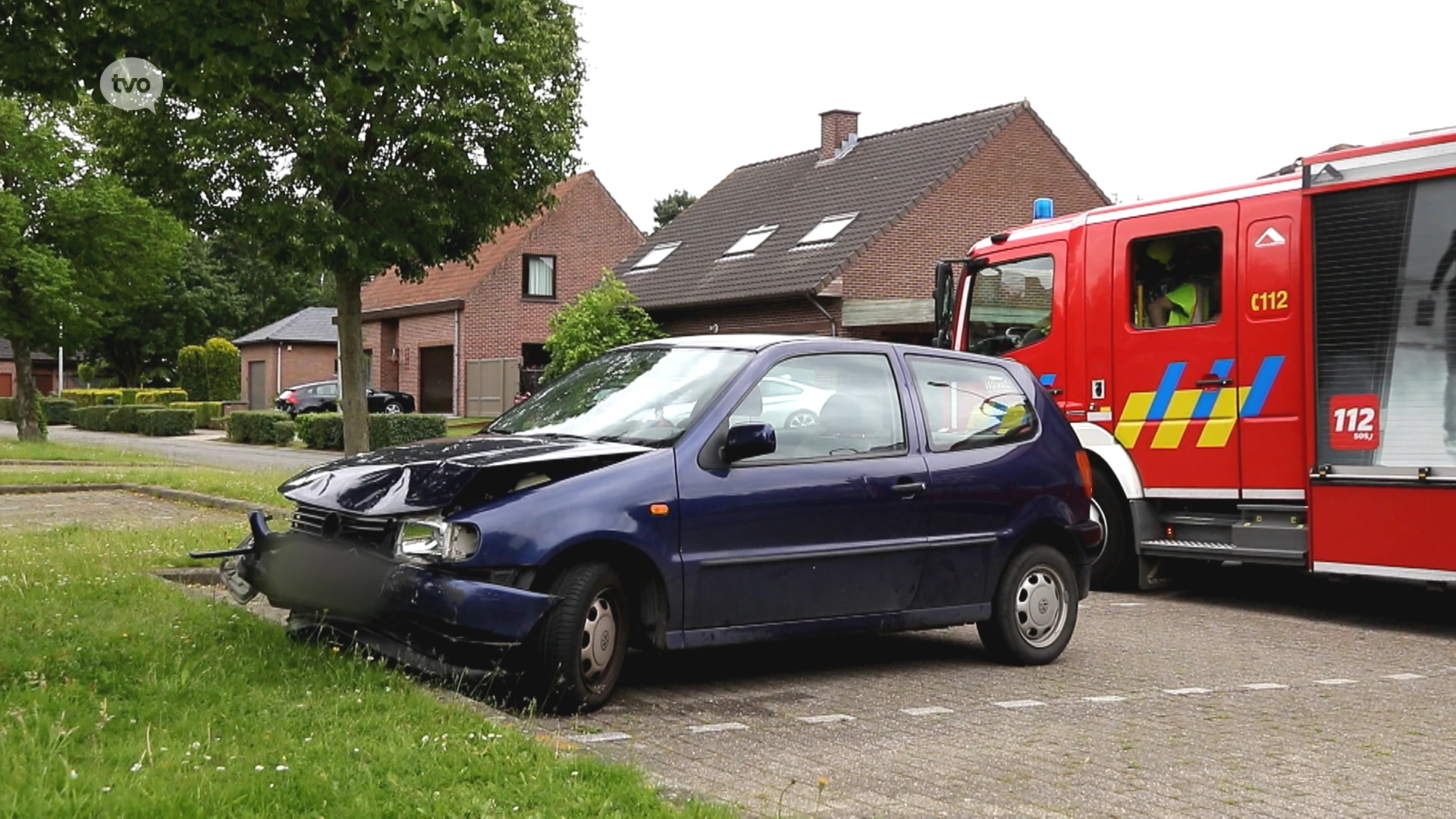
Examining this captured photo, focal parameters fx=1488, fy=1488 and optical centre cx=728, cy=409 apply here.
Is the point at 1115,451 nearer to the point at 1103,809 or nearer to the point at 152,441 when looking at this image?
the point at 1103,809

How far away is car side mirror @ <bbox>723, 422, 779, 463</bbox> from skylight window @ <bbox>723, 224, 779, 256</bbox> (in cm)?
2852

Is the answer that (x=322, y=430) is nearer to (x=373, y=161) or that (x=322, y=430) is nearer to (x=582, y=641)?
(x=373, y=161)

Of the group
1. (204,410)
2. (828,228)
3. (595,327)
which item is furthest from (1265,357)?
(204,410)

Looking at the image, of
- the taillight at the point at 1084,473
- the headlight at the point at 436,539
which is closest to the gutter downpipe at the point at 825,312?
the taillight at the point at 1084,473

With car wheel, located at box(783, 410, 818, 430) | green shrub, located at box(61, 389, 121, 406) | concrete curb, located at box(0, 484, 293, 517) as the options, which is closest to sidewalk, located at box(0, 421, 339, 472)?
→ concrete curb, located at box(0, 484, 293, 517)

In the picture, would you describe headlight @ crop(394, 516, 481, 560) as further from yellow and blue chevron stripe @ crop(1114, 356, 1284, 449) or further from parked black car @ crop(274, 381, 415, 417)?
parked black car @ crop(274, 381, 415, 417)

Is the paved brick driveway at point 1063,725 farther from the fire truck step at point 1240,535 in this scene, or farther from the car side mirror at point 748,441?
the car side mirror at point 748,441

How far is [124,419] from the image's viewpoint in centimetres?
4625

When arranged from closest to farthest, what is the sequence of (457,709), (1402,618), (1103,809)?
(1103,809), (457,709), (1402,618)

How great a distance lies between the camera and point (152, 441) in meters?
39.3

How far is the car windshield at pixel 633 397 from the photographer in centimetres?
694

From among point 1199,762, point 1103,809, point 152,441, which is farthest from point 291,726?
point 152,441

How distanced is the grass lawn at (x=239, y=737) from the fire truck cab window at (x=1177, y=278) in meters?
6.72

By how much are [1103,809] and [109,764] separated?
3234 mm
